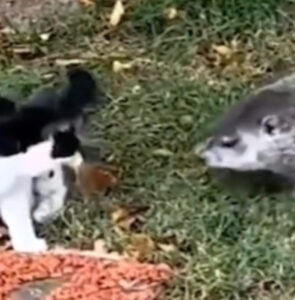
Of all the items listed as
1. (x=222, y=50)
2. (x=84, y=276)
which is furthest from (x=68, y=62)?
(x=84, y=276)

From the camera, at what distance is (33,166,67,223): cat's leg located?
4645 millimetres

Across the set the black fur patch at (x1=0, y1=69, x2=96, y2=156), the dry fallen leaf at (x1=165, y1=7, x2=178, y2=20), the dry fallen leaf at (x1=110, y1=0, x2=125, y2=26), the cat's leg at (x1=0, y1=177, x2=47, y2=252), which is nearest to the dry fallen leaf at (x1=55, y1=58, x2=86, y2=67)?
the dry fallen leaf at (x1=110, y1=0, x2=125, y2=26)

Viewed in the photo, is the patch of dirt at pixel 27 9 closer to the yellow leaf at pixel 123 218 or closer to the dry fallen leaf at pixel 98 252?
the yellow leaf at pixel 123 218

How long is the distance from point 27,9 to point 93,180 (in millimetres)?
1154

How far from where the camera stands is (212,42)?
5.57 m

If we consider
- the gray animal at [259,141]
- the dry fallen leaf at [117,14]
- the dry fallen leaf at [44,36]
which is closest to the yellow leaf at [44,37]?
the dry fallen leaf at [44,36]

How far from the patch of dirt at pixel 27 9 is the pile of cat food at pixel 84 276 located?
137 cm

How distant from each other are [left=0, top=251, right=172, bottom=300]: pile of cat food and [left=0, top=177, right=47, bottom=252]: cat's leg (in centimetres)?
6

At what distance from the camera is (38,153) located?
4.54m

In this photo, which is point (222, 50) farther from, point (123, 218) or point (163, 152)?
point (123, 218)

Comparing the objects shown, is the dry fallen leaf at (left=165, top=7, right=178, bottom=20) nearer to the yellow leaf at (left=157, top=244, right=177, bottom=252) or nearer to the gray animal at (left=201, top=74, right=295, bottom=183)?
the gray animal at (left=201, top=74, right=295, bottom=183)

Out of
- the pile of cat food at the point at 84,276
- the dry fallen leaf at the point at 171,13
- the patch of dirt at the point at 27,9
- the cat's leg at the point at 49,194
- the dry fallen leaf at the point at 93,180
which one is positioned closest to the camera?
the pile of cat food at the point at 84,276

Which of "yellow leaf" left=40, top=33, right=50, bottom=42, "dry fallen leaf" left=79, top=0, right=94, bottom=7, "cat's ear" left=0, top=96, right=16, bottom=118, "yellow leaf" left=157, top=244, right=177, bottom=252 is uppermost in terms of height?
"dry fallen leaf" left=79, top=0, right=94, bottom=7

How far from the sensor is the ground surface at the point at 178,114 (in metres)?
4.54
